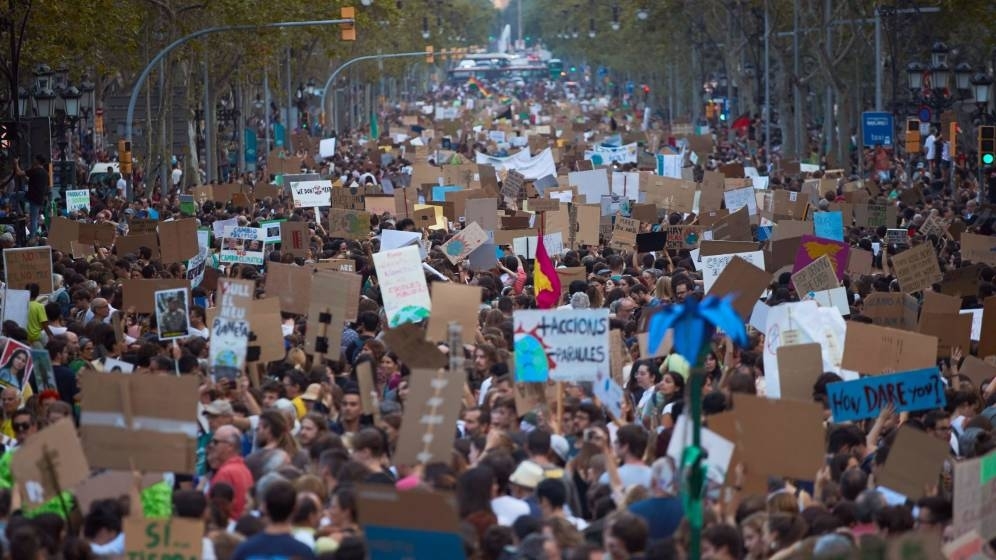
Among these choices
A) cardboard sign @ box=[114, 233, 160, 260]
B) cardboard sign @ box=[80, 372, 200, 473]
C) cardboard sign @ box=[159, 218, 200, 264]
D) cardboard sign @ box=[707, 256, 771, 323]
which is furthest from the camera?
cardboard sign @ box=[114, 233, 160, 260]

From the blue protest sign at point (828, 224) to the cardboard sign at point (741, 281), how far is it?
7449 mm

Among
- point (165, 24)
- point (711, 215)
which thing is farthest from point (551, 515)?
point (165, 24)

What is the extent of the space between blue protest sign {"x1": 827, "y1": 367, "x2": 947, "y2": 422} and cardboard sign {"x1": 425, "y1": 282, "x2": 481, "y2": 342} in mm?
3019

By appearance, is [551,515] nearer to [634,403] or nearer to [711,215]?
[634,403]

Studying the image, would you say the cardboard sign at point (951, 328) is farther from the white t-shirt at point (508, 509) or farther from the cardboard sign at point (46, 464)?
the cardboard sign at point (46, 464)

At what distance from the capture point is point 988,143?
30.8m

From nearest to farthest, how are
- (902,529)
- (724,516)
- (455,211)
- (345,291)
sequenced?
1. (902,529)
2. (724,516)
3. (345,291)
4. (455,211)

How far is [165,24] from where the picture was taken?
1694 inches

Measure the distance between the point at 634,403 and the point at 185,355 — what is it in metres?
3.05

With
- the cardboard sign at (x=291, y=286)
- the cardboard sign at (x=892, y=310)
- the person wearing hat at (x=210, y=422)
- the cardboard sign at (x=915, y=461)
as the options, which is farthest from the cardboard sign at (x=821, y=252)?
the cardboard sign at (x=915, y=461)

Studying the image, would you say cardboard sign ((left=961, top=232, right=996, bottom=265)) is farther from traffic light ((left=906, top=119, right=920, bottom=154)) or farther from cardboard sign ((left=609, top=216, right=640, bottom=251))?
traffic light ((left=906, top=119, right=920, bottom=154))

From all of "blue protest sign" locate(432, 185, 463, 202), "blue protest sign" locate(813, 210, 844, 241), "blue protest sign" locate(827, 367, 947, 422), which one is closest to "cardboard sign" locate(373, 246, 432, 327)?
"blue protest sign" locate(827, 367, 947, 422)

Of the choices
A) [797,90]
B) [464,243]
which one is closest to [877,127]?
[797,90]

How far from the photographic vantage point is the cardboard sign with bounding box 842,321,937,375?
12422 millimetres
